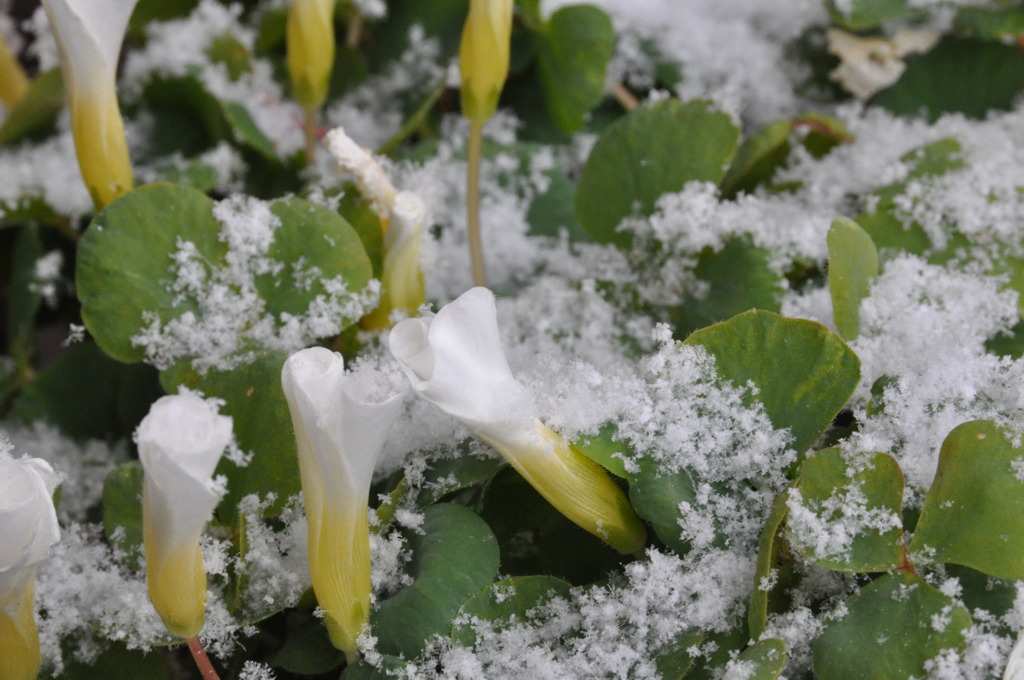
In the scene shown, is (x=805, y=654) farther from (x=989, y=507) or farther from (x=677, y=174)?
(x=677, y=174)

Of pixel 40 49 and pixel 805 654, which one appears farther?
pixel 40 49

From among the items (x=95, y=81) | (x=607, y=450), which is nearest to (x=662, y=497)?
(x=607, y=450)

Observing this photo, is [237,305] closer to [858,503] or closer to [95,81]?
[95,81]

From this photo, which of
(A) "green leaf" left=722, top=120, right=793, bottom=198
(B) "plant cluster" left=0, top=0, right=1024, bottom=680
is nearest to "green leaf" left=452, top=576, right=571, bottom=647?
(B) "plant cluster" left=0, top=0, right=1024, bottom=680

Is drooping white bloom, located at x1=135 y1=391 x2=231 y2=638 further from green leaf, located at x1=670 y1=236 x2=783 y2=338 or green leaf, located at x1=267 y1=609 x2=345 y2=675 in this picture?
green leaf, located at x1=670 y1=236 x2=783 y2=338

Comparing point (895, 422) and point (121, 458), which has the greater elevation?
point (895, 422)

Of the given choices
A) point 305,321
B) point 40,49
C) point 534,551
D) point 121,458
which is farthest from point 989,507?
point 40,49

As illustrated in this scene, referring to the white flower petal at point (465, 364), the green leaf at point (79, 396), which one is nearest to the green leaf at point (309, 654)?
the white flower petal at point (465, 364)
